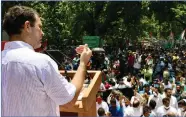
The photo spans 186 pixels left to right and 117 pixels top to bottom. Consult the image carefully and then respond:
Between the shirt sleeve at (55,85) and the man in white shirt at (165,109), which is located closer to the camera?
the shirt sleeve at (55,85)

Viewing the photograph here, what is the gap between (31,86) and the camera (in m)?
1.50

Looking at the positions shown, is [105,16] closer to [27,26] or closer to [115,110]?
[115,110]

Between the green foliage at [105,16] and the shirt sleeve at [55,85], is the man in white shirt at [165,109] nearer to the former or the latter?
the shirt sleeve at [55,85]

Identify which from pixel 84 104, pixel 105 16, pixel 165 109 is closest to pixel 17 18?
pixel 84 104

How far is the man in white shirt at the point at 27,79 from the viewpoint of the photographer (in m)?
1.50

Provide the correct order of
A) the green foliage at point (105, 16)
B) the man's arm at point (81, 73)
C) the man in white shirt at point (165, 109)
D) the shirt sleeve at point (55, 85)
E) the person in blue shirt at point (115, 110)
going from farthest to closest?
the green foliage at point (105, 16) < the person in blue shirt at point (115, 110) < the man in white shirt at point (165, 109) < the man's arm at point (81, 73) < the shirt sleeve at point (55, 85)

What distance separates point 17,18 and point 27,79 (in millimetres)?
257

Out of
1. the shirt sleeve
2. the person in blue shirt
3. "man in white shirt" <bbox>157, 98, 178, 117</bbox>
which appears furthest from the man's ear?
the person in blue shirt

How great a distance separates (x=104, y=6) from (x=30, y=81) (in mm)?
24338

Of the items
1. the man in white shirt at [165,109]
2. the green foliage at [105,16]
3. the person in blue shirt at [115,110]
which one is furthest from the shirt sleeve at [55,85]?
the green foliage at [105,16]

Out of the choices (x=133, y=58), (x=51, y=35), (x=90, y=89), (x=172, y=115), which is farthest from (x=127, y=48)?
(x=90, y=89)

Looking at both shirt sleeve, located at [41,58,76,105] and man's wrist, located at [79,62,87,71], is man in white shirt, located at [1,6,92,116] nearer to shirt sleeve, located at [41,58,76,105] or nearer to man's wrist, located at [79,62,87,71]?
shirt sleeve, located at [41,58,76,105]

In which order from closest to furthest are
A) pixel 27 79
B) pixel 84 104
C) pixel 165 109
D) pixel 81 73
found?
pixel 27 79
pixel 81 73
pixel 84 104
pixel 165 109

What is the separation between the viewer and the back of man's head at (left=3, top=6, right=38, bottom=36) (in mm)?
1566
